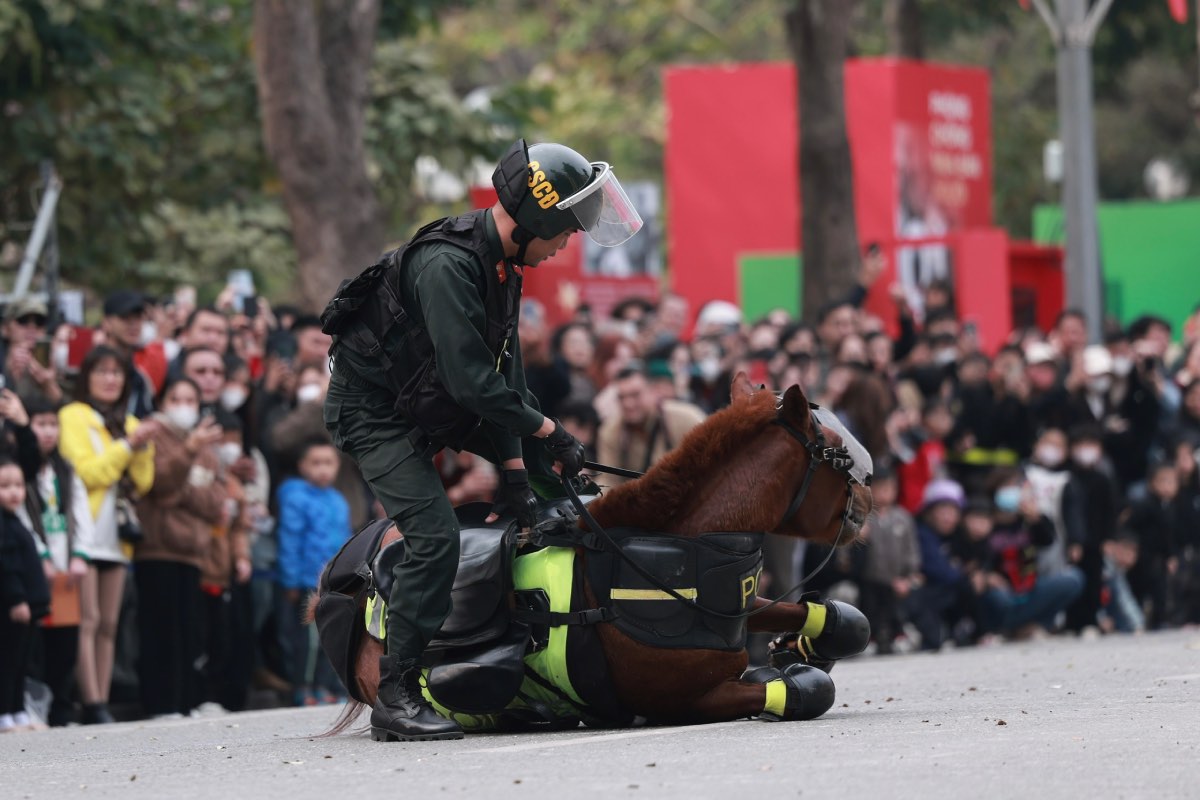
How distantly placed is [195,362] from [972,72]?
20148mm

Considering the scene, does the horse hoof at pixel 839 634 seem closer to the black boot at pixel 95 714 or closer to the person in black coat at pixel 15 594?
the person in black coat at pixel 15 594

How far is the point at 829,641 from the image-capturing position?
9.71m

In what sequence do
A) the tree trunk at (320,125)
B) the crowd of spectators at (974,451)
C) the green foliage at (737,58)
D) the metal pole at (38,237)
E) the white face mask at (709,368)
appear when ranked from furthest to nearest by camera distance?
1. the green foliage at (737,58)
2. the tree trunk at (320,125)
3. the white face mask at (709,368)
4. the crowd of spectators at (974,451)
5. the metal pole at (38,237)

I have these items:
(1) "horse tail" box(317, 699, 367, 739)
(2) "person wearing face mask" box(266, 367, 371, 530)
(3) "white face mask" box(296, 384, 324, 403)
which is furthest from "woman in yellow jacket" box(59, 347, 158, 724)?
(1) "horse tail" box(317, 699, 367, 739)

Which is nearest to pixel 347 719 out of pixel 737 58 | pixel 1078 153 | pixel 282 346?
pixel 282 346

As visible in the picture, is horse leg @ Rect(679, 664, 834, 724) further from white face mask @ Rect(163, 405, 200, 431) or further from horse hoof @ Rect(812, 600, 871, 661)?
white face mask @ Rect(163, 405, 200, 431)

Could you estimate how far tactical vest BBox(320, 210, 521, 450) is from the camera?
8953 millimetres

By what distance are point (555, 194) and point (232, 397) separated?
19.3 feet

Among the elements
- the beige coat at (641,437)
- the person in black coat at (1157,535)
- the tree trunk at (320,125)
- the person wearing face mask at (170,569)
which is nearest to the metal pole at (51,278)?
the person wearing face mask at (170,569)

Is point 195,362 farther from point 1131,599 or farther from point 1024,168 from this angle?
point 1024,168

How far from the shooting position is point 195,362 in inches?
554

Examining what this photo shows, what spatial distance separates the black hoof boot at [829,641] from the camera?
9.70 m

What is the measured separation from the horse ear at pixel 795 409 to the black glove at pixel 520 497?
1017 mm

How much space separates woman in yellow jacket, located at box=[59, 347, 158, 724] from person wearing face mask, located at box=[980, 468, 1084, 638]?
7.43 meters
